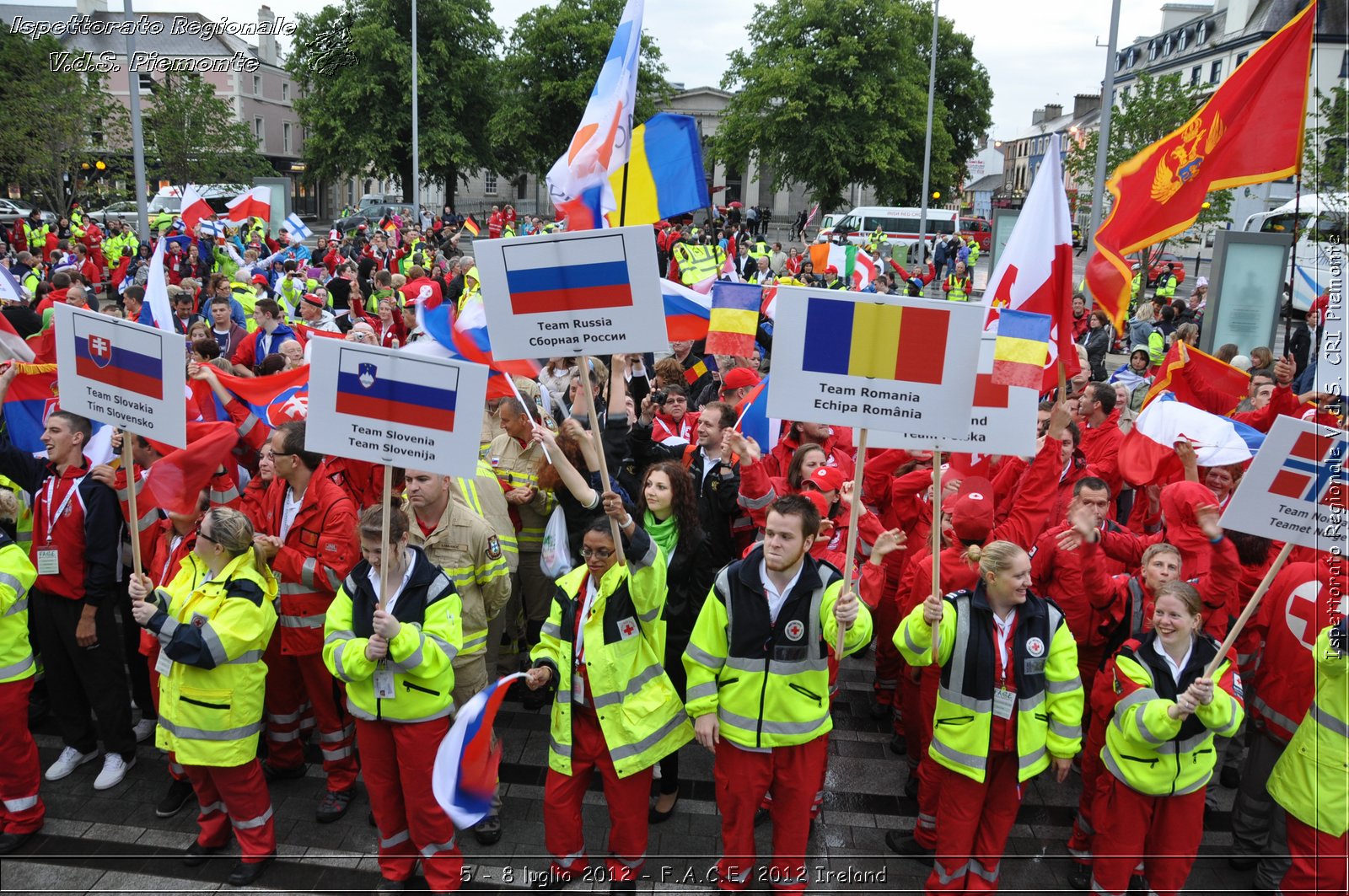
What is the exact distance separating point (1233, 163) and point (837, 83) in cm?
4461

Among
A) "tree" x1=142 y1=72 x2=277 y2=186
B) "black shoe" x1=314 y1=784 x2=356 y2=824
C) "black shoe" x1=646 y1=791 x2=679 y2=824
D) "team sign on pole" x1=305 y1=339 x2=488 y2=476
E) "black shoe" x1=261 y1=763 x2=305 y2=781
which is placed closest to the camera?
"team sign on pole" x1=305 y1=339 x2=488 y2=476

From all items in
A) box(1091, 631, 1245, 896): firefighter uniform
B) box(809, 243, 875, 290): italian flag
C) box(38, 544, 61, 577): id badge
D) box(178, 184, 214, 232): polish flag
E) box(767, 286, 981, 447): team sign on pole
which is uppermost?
box(178, 184, 214, 232): polish flag

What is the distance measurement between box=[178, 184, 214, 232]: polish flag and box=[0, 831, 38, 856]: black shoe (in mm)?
15550

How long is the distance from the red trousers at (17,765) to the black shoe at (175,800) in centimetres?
54

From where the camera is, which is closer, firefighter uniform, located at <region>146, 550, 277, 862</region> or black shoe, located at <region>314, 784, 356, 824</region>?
firefighter uniform, located at <region>146, 550, 277, 862</region>

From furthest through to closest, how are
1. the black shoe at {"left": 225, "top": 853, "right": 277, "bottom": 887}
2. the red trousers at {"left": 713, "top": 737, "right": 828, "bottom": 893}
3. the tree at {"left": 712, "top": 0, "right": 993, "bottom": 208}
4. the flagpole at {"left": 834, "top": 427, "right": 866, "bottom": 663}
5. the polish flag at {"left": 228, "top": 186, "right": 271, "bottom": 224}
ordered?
the tree at {"left": 712, "top": 0, "right": 993, "bottom": 208}
the polish flag at {"left": 228, "top": 186, "right": 271, "bottom": 224}
the black shoe at {"left": 225, "top": 853, "right": 277, "bottom": 887}
the red trousers at {"left": 713, "top": 737, "right": 828, "bottom": 893}
the flagpole at {"left": 834, "top": 427, "right": 866, "bottom": 663}

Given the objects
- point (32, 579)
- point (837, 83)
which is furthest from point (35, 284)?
point (837, 83)

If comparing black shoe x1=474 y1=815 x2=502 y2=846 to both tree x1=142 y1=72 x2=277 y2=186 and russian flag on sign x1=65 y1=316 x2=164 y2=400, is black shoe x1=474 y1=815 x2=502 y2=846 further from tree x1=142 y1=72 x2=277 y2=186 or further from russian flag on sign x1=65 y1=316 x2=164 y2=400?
tree x1=142 y1=72 x2=277 y2=186

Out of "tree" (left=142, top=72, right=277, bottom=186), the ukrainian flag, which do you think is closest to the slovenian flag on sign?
the ukrainian flag

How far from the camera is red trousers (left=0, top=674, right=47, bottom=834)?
4.58 metres

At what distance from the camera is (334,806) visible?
4922mm

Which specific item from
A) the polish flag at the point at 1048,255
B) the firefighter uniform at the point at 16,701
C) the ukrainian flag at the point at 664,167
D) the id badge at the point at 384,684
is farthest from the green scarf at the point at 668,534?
the ukrainian flag at the point at 664,167

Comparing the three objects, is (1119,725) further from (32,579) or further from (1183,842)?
(32,579)

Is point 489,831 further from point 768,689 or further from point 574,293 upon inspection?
point 574,293
